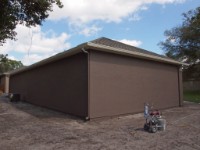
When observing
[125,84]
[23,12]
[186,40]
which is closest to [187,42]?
[186,40]

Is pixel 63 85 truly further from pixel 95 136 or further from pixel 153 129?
pixel 153 129

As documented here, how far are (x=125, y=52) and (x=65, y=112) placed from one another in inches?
162

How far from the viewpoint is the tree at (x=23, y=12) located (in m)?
9.61

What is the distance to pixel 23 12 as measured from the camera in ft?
33.8

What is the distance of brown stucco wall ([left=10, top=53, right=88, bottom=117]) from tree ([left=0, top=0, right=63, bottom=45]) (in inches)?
89.9

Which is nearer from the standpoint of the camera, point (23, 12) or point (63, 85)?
point (23, 12)

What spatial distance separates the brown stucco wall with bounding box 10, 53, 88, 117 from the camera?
10148 millimetres

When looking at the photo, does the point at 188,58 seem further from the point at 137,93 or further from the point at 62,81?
the point at 62,81

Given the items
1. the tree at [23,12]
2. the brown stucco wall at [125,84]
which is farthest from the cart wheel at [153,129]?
the tree at [23,12]

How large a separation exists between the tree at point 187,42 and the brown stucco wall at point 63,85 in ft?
56.4

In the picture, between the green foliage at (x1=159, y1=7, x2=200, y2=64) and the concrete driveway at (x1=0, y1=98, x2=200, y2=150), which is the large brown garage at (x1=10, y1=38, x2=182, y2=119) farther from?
the green foliage at (x1=159, y1=7, x2=200, y2=64)

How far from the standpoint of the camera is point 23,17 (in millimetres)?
10547

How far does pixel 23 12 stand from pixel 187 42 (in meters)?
21.9

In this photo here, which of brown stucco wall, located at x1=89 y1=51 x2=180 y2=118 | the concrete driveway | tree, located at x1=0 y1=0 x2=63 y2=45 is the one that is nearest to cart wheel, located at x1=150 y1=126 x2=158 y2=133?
the concrete driveway
